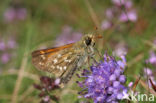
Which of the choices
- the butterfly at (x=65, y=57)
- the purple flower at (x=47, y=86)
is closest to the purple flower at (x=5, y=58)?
the purple flower at (x=47, y=86)

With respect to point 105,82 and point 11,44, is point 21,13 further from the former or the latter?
point 105,82

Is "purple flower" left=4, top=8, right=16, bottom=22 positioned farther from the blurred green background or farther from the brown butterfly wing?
the brown butterfly wing

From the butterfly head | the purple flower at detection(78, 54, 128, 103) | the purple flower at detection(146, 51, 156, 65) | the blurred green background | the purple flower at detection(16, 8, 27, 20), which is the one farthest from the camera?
the purple flower at detection(16, 8, 27, 20)

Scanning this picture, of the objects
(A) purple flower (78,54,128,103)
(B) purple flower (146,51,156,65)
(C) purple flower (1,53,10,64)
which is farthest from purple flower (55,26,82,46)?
(A) purple flower (78,54,128,103)

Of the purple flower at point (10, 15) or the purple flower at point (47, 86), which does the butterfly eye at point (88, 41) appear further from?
the purple flower at point (10, 15)

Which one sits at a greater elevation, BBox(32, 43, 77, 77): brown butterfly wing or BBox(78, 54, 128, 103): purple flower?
BBox(32, 43, 77, 77): brown butterfly wing

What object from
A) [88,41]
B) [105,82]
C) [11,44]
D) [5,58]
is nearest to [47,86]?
[88,41]

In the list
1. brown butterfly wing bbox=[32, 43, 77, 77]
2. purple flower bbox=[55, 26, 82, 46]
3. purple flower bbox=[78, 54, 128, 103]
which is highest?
purple flower bbox=[55, 26, 82, 46]

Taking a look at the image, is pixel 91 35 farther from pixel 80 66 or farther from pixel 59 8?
pixel 59 8
